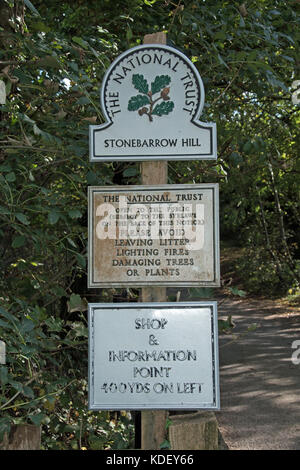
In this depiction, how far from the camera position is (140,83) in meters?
3.22

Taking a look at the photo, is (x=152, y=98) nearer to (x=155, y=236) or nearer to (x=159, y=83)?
(x=159, y=83)

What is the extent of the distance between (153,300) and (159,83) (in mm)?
1215

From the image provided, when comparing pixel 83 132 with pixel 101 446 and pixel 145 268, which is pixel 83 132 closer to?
pixel 145 268

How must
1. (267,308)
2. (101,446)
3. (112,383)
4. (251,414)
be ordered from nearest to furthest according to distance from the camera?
(112,383), (101,446), (251,414), (267,308)

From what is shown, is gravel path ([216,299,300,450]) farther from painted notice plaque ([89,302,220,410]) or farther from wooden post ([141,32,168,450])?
wooden post ([141,32,168,450])

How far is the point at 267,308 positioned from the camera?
14969 millimetres

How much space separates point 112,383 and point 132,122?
1.45 metres

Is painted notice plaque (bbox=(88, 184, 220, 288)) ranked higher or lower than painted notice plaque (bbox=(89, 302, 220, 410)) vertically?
higher

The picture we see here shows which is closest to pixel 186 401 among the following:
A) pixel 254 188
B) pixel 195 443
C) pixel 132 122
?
pixel 195 443

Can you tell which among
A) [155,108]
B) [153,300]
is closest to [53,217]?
[153,300]

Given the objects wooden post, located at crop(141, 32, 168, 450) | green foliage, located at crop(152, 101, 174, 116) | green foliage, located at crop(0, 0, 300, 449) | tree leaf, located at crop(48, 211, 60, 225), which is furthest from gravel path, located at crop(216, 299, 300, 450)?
green foliage, located at crop(152, 101, 174, 116)

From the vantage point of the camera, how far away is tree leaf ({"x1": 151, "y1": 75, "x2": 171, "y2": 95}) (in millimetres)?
3209

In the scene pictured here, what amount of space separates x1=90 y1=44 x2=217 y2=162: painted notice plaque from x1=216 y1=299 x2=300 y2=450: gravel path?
1.26 metres

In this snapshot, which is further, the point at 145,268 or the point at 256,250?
the point at 256,250
